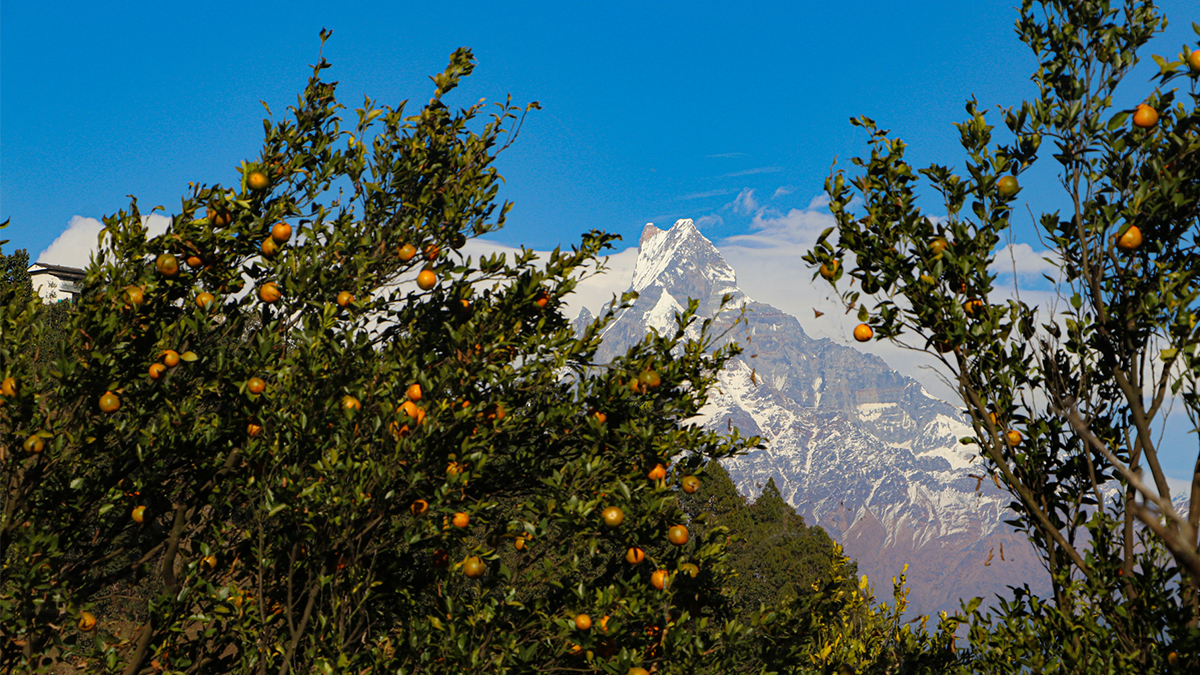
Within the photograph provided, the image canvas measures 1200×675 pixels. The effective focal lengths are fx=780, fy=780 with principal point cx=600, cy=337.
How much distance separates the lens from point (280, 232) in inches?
236

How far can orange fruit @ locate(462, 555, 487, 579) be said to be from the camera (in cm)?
486

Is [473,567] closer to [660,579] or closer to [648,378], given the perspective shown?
[660,579]

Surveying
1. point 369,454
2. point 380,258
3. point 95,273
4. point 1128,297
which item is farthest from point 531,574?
point 1128,297

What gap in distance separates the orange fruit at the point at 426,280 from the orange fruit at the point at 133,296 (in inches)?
73.7

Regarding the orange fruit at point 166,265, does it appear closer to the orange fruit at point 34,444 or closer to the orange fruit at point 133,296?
the orange fruit at point 133,296

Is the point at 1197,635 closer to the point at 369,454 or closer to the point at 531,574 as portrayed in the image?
the point at 531,574

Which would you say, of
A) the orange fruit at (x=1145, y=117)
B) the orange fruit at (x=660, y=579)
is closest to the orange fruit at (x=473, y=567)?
the orange fruit at (x=660, y=579)

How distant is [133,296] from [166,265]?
1.26 ft

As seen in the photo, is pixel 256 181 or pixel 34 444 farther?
pixel 256 181

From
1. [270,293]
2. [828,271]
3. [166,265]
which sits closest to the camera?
[166,265]

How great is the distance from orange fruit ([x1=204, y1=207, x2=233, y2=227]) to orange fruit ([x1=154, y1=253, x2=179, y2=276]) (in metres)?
0.43

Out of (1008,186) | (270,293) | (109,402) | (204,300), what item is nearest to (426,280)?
(270,293)

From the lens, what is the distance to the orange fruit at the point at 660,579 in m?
4.91

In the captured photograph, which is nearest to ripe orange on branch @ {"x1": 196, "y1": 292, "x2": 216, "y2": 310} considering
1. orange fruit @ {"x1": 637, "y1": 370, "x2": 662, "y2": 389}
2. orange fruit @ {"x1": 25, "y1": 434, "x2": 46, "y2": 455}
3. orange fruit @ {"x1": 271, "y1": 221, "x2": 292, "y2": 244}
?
orange fruit @ {"x1": 271, "y1": 221, "x2": 292, "y2": 244}
